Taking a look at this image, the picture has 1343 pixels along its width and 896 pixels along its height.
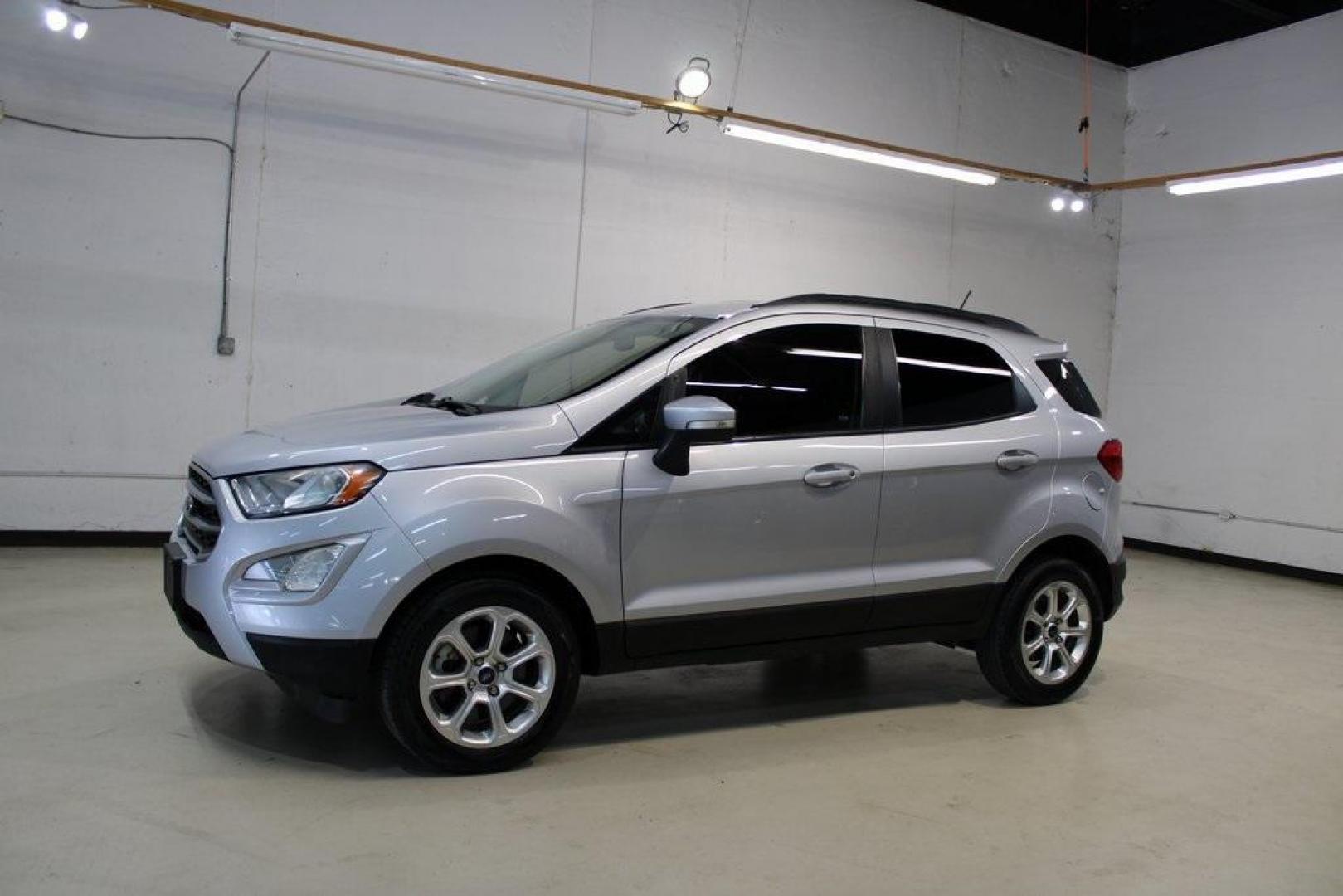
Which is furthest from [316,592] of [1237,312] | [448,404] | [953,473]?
[1237,312]

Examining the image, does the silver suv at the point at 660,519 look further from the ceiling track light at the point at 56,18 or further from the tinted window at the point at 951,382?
the ceiling track light at the point at 56,18

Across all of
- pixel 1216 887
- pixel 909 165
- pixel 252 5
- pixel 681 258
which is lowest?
pixel 1216 887

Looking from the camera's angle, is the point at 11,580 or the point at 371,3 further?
the point at 371,3

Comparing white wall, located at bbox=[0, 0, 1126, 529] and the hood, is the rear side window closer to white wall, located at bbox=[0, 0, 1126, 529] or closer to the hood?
the hood

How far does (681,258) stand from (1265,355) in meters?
4.91

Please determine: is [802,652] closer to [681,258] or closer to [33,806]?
[33,806]

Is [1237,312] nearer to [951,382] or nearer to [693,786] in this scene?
[951,382]

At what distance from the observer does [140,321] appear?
6797 millimetres

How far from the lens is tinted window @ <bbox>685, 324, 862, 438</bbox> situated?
394cm

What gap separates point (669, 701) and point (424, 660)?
1.38 metres

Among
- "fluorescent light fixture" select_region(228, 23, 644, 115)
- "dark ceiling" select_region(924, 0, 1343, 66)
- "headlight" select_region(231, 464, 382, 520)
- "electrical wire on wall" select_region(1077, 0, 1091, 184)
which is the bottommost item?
"headlight" select_region(231, 464, 382, 520)

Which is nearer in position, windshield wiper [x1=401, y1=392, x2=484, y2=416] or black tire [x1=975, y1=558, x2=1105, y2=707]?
windshield wiper [x1=401, y1=392, x2=484, y2=416]

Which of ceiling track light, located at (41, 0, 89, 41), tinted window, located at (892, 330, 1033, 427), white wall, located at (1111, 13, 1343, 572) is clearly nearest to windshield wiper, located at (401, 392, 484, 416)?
tinted window, located at (892, 330, 1033, 427)

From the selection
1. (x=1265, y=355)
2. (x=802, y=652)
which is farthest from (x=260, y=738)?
(x=1265, y=355)
